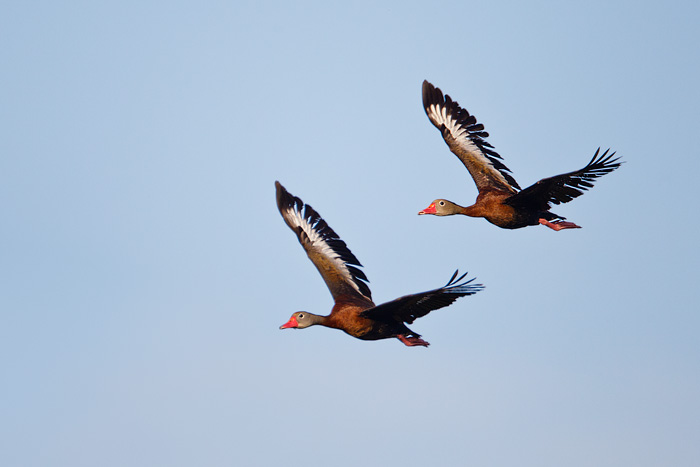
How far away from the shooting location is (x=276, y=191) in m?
20.1

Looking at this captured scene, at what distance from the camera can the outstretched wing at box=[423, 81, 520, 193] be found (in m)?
20.3

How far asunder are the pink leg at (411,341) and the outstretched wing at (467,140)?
447cm

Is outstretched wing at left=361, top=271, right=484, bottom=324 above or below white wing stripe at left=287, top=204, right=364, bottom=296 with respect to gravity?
below

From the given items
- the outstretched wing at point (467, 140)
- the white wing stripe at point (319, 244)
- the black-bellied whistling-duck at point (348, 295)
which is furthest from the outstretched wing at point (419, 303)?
the outstretched wing at point (467, 140)

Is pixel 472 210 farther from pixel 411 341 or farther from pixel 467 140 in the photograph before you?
pixel 411 341

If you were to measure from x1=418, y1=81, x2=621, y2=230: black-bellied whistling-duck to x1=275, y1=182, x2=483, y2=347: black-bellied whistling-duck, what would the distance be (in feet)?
7.73

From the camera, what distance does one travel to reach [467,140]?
21.3 m

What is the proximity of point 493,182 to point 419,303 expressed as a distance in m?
5.54

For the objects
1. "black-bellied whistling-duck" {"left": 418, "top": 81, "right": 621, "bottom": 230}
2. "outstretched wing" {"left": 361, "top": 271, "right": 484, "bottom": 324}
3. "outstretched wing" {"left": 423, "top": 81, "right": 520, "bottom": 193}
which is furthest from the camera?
"outstretched wing" {"left": 423, "top": 81, "right": 520, "bottom": 193}

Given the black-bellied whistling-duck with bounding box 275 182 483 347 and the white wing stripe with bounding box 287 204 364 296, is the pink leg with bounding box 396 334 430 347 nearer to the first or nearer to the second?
the black-bellied whistling-duck with bounding box 275 182 483 347

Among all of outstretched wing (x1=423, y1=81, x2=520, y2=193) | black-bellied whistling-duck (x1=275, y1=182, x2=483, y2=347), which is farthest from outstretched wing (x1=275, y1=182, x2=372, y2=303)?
outstretched wing (x1=423, y1=81, x2=520, y2=193)

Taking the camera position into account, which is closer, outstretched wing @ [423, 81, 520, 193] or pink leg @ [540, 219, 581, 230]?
pink leg @ [540, 219, 581, 230]

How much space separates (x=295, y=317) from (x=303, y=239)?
6.78ft

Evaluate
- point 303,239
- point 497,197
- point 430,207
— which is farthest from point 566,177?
point 303,239
